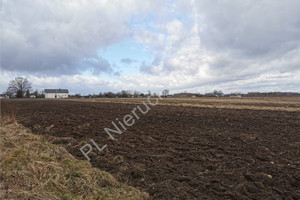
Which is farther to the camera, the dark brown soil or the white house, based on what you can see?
the white house

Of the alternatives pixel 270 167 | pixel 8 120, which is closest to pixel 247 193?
pixel 270 167

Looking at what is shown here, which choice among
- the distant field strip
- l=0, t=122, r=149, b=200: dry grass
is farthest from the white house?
l=0, t=122, r=149, b=200: dry grass

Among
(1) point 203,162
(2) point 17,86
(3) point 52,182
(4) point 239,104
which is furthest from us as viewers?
(2) point 17,86

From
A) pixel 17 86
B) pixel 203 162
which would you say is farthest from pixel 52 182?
pixel 17 86

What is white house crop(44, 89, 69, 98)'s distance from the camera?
129 metres

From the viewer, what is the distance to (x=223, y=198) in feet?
14.6

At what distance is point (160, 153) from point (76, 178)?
11.7 ft

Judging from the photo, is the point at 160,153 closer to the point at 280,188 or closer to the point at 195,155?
the point at 195,155

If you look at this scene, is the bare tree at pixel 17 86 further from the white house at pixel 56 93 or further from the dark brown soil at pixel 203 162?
the dark brown soil at pixel 203 162

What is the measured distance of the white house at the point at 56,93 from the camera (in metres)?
129

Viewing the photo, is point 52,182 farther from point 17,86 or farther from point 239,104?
point 17,86

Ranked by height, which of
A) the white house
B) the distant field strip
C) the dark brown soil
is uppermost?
the white house

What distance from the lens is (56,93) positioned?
434ft

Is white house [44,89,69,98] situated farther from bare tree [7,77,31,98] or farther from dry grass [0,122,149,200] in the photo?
dry grass [0,122,149,200]
